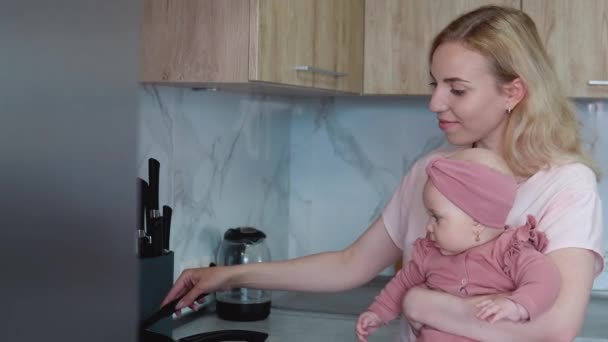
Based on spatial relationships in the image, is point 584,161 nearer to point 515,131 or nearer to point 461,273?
point 515,131

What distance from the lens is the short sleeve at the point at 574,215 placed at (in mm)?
1483

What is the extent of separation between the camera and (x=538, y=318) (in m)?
1.41

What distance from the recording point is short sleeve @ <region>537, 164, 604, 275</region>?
4.87ft

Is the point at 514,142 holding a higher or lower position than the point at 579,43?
lower

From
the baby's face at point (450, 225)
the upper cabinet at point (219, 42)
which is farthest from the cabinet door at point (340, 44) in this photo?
the baby's face at point (450, 225)

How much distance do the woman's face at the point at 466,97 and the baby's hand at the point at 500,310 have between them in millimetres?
391

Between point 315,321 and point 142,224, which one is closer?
point 142,224

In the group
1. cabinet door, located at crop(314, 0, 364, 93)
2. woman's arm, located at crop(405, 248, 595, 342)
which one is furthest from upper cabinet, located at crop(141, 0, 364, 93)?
woman's arm, located at crop(405, 248, 595, 342)

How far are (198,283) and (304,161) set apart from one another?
1589 millimetres

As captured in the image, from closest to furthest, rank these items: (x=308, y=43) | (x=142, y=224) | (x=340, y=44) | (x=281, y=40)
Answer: (x=142, y=224)
(x=281, y=40)
(x=308, y=43)
(x=340, y=44)

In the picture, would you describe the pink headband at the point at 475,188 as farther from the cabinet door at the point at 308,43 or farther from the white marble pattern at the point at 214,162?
the white marble pattern at the point at 214,162

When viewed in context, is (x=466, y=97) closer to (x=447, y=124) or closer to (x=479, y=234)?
(x=447, y=124)

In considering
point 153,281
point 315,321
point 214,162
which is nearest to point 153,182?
point 153,281

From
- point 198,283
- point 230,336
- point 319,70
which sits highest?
point 319,70
